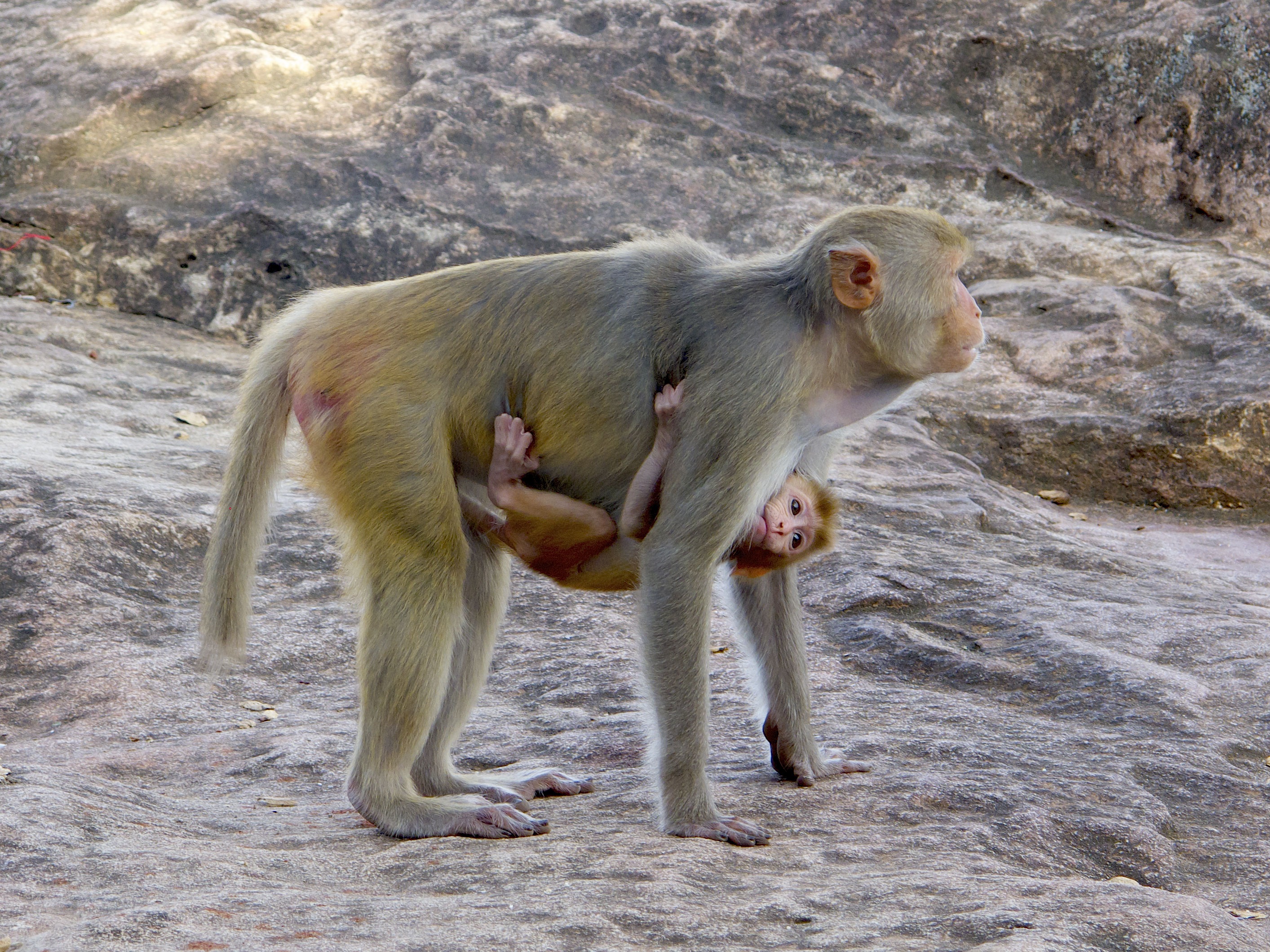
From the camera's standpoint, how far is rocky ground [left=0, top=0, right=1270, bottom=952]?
2734 millimetres

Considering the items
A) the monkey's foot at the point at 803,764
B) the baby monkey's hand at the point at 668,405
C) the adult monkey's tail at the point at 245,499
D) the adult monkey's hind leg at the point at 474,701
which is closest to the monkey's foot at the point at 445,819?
the adult monkey's hind leg at the point at 474,701

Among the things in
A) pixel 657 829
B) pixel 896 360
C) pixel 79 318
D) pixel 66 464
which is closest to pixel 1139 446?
pixel 896 360

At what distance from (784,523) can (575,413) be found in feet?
2.18

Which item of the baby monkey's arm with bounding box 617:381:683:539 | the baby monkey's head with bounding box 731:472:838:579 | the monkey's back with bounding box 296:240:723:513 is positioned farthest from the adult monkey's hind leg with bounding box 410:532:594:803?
the baby monkey's head with bounding box 731:472:838:579

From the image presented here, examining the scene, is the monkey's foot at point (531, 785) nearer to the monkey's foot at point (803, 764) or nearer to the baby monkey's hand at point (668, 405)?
the monkey's foot at point (803, 764)

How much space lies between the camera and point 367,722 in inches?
129

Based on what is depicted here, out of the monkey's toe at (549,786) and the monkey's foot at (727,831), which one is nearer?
the monkey's foot at (727,831)

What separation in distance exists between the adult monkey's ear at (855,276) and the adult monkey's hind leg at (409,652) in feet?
3.80

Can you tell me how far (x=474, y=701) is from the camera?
3.81m

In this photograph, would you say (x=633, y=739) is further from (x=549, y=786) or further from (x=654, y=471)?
(x=654, y=471)

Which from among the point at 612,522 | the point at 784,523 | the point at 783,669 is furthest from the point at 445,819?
the point at 784,523

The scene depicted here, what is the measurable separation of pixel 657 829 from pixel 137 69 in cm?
880

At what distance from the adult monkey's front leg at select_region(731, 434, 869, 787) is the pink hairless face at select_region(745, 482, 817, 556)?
127 millimetres

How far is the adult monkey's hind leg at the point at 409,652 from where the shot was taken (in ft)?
10.6
